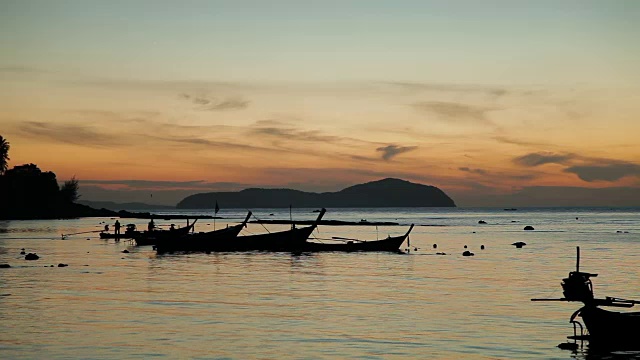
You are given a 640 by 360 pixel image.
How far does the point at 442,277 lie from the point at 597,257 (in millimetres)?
28840

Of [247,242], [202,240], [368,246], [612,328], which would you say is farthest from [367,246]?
[612,328]

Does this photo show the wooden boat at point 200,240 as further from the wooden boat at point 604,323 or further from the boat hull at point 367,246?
the wooden boat at point 604,323

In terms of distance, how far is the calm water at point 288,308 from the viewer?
27562 mm

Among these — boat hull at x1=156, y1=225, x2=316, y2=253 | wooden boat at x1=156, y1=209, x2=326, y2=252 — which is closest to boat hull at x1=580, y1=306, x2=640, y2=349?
boat hull at x1=156, y1=225, x2=316, y2=253

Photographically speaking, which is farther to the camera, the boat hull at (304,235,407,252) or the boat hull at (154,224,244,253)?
the boat hull at (304,235,407,252)

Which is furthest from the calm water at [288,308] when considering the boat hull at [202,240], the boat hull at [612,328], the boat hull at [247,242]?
the boat hull at [247,242]

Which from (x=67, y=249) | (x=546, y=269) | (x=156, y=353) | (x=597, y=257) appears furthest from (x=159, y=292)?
(x=597, y=257)

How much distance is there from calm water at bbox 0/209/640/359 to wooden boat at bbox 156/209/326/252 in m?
11.3

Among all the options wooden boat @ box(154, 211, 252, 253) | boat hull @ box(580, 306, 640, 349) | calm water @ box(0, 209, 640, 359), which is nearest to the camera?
boat hull @ box(580, 306, 640, 349)

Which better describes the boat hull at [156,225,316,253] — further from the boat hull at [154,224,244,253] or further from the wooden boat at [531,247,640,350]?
the wooden boat at [531,247,640,350]

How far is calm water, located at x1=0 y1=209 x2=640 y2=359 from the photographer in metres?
27.6

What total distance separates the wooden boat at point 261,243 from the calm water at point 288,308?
11.3m

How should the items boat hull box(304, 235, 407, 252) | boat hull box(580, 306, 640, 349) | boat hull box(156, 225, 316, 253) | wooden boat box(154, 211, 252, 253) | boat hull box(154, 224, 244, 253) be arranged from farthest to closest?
boat hull box(304, 235, 407, 252)
boat hull box(156, 225, 316, 253)
boat hull box(154, 224, 244, 253)
wooden boat box(154, 211, 252, 253)
boat hull box(580, 306, 640, 349)

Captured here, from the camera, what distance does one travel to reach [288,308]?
3731 cm
